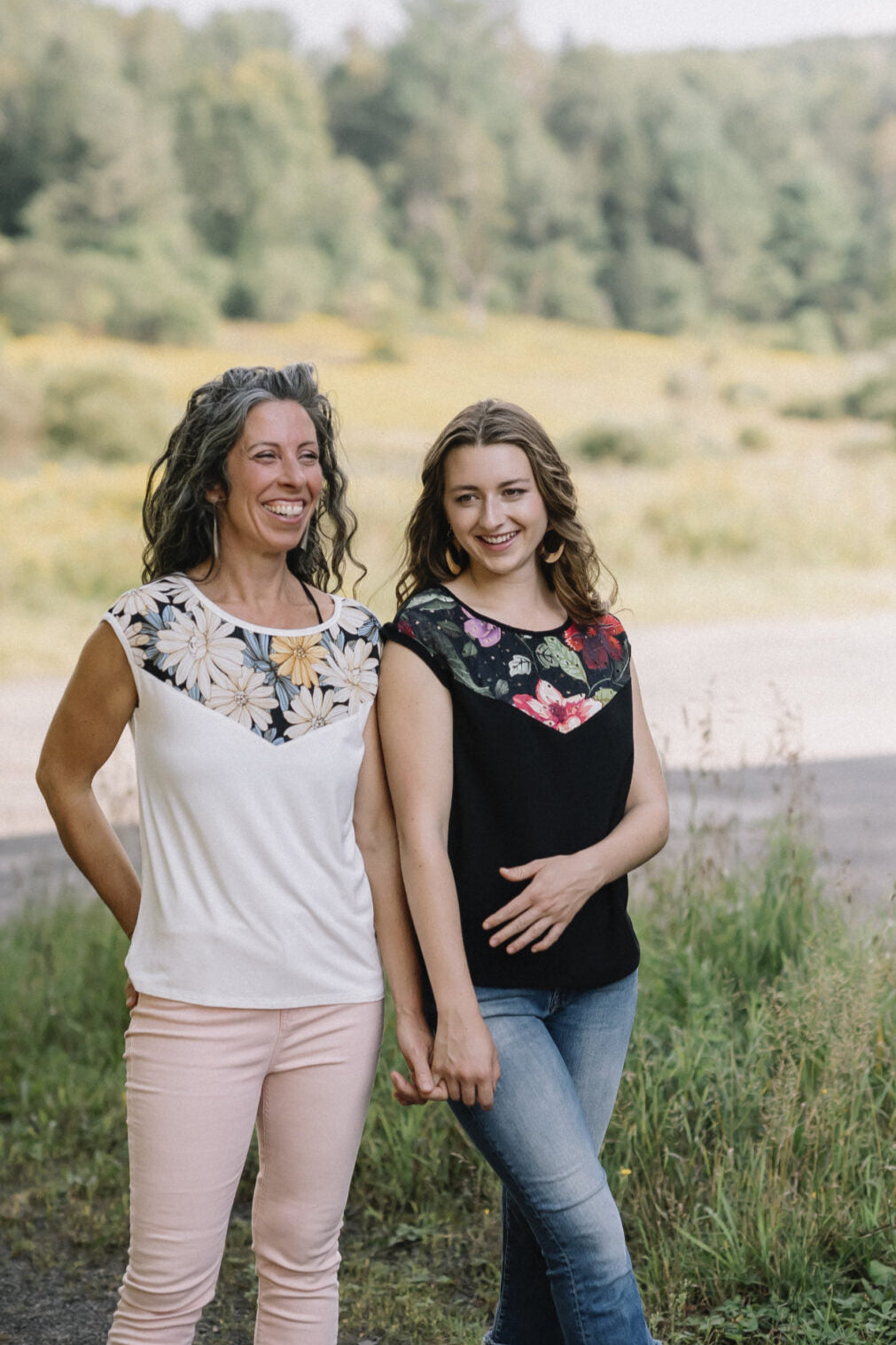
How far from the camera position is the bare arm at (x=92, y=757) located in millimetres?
2104

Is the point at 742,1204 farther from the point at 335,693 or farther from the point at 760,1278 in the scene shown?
the point at 335,693

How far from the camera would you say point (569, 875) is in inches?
82.1

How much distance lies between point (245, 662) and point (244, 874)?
31cm

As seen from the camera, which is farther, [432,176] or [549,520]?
[432,176]

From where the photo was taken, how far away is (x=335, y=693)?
2131mm

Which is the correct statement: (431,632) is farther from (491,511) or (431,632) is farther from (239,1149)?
(239,1149)

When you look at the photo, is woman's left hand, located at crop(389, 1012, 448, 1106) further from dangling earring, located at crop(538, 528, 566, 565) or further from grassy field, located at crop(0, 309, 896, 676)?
grassy field, located at crop(0, 309, 896, 676)

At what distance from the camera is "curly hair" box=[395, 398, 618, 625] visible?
223 centimetres

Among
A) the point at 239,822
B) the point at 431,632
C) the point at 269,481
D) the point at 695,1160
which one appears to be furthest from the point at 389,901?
the point at 695,1160

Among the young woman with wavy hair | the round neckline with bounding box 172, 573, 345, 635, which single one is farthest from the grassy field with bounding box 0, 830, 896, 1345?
the round neckline with bounding box 172, 573, 345, 635

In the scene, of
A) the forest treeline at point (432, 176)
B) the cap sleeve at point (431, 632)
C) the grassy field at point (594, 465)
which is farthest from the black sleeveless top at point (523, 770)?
the forest treeline at point (432, 176)

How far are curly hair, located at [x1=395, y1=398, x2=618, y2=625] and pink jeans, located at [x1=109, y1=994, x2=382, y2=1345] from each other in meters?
0.69

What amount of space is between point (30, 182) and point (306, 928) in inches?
905

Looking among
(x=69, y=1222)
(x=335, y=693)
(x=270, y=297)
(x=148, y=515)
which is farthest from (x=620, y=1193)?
(x=270, y=297)
